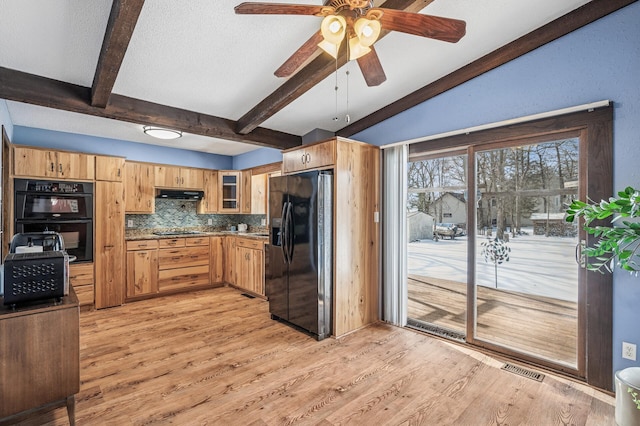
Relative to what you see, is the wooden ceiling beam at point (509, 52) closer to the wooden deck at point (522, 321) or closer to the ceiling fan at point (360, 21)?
the ceiling fan at point (360, 21)

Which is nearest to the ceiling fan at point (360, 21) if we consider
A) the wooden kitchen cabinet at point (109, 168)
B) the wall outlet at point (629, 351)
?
the wall outlet at point (629, 351)

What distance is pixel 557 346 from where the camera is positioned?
270 cm

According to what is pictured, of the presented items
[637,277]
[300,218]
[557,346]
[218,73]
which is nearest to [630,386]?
[637,277]

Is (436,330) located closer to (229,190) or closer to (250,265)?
(250,265)

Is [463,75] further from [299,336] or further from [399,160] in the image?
[299,336]

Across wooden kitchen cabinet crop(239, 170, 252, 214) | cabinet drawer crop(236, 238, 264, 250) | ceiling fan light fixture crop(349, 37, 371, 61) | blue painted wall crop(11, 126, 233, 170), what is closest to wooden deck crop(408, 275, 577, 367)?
cabinet drawer crop(236, 238, 264, 250)

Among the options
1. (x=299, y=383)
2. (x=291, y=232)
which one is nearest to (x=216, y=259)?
(x=291, y=232)

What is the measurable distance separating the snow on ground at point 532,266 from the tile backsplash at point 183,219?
12.3 feet

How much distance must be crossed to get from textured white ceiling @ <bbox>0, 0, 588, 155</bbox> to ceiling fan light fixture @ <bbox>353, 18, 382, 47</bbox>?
0.89 metres

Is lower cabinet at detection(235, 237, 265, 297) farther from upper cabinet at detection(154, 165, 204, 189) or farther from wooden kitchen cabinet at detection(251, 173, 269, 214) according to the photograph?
upper cabinet at detection(154, 165, 204, 189)

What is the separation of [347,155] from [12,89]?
306 centimetres

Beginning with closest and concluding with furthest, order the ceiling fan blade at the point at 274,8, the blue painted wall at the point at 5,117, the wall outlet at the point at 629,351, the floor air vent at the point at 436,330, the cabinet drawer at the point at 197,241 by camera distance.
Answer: the ceiling fan blade at the point at 274,8 < the wall outlet at the point at 629,351 < the blue painted wall at the point at 5,117 < the floor air vent at the point at 436,330 < the cabinet drawer at the point at 197,241

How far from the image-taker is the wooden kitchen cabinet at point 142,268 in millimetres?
4457

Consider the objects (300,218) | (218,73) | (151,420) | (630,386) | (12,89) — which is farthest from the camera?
(300,218)
